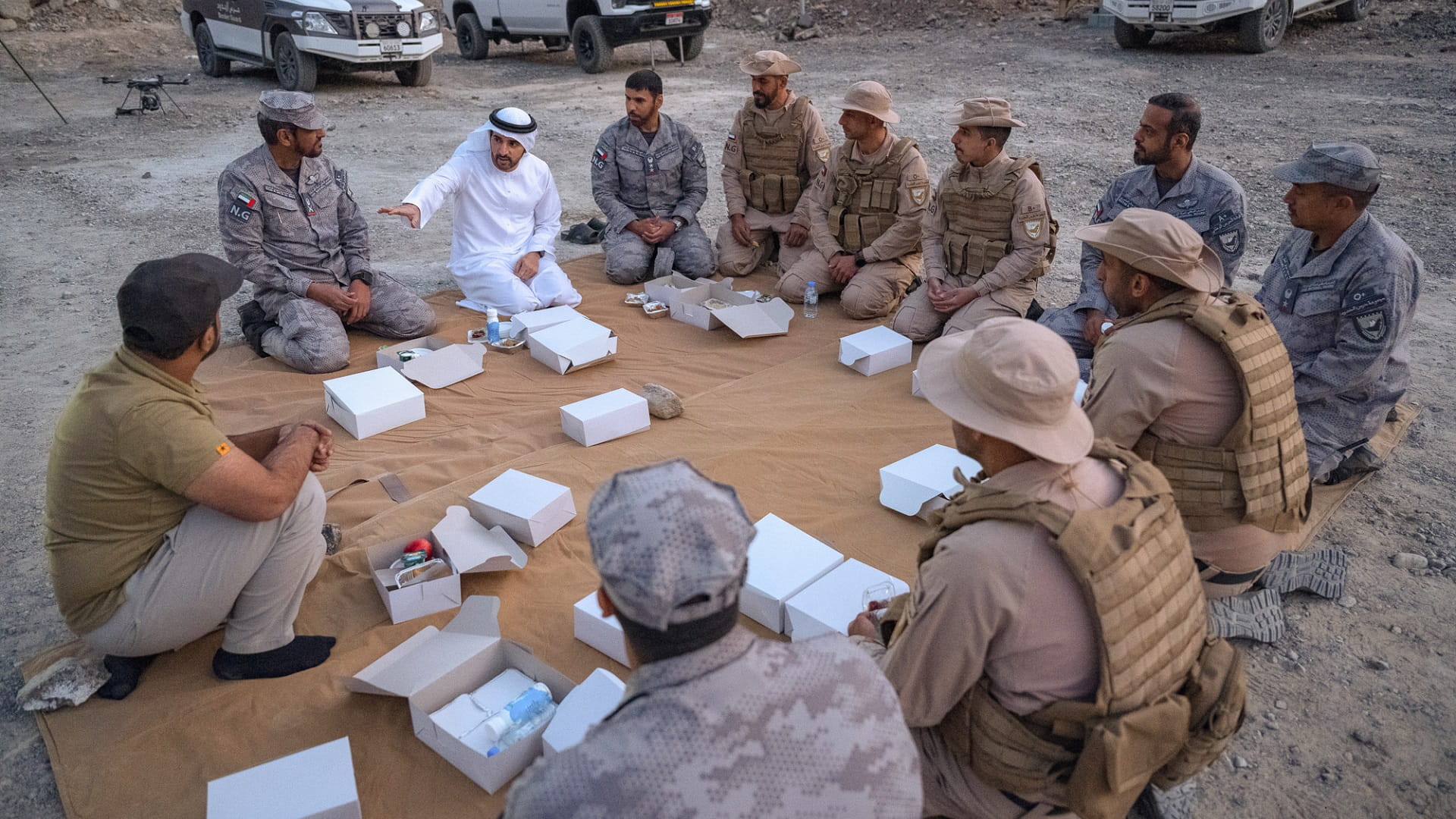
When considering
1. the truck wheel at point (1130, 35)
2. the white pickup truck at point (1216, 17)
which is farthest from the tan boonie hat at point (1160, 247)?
the truck wheel at point (1130, 35)

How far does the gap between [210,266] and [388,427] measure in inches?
68.8

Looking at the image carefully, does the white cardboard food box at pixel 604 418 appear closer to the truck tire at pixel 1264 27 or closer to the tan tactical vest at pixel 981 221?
the tan tactical vest at pixel 981 221

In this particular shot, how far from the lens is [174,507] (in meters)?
2.73

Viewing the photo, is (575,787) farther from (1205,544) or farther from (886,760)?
(1205,544)

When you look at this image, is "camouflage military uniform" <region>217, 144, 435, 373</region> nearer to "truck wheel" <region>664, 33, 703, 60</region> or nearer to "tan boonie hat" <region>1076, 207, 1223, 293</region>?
"tan boonie hat" <region>1076, 207, 1223, 293</region>

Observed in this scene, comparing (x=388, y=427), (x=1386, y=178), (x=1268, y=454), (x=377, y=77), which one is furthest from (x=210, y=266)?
(x=377, y=77)

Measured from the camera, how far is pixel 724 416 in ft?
14.8

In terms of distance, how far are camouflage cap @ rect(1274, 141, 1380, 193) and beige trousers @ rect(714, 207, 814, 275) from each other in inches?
125

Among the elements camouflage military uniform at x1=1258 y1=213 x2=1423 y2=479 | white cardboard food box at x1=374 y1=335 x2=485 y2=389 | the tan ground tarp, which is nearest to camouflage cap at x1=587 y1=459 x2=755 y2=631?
the tan ground tarp

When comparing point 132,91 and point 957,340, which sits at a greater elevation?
point 957,340

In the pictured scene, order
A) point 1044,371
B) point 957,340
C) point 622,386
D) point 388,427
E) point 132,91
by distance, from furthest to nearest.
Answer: point 132,91
point 622,386
point 388,427
point 957,340
point 1044,371

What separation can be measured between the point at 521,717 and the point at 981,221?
3636 millimetres

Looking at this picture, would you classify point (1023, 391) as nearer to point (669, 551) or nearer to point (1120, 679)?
point (1120, 679)

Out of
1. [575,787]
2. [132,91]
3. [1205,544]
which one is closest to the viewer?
[575,787]
